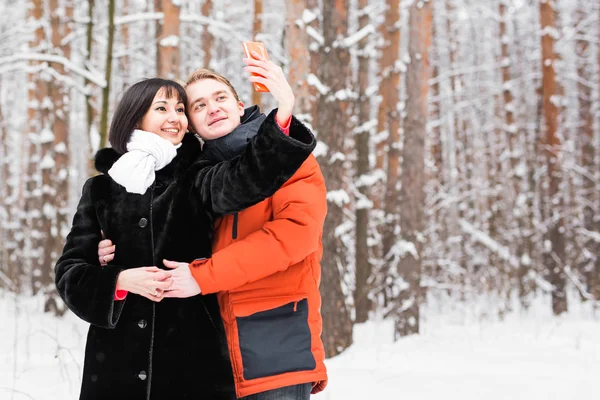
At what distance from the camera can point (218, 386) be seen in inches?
86.0

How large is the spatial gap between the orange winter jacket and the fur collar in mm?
341

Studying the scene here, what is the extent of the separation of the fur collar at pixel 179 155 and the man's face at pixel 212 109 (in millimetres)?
60

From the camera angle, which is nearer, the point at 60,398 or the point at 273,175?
the point at 273,175

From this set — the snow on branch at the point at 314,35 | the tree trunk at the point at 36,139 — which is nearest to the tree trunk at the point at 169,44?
the snow on branch at the point at 314,35

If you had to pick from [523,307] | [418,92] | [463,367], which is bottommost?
[523,307]

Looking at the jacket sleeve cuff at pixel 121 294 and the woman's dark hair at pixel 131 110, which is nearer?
the jacket sleeve cuff at pixel 121 294

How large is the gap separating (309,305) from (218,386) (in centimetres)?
46

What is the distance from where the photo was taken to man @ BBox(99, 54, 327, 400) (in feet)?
6.91

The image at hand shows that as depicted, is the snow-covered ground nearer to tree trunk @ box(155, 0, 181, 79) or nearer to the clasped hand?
the clasped hand

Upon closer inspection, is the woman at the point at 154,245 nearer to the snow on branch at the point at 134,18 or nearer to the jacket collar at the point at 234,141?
the jacket collar at the point at 234,141

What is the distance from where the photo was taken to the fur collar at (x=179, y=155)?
2387 millimetres

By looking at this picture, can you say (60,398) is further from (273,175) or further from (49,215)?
(49,215)

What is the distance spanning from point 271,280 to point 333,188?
4120 mm

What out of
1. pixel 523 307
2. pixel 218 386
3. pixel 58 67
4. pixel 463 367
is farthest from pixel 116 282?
pixel 523 307
